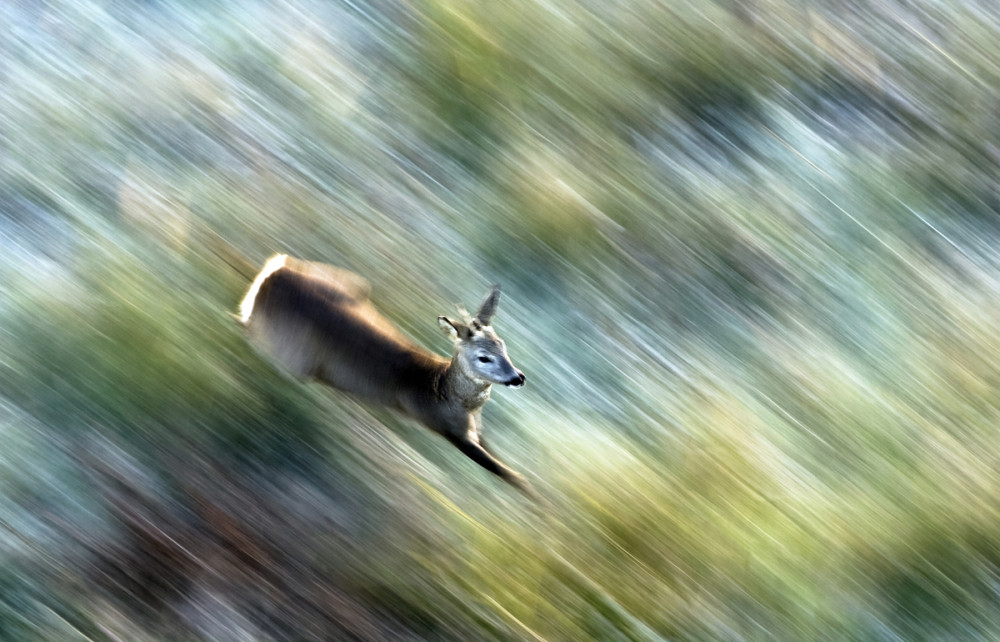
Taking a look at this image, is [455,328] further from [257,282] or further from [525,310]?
[257,282]

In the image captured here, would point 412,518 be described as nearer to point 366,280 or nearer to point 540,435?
point 540,435

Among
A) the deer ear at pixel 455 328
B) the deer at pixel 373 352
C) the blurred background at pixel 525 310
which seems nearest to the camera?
the blurred background at pixel 525 310

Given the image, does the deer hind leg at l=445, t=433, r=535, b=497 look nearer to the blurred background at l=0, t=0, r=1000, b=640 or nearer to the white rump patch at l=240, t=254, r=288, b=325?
the blurred background at l=0, t=0, r=1000, b=640

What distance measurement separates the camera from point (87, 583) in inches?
97.3

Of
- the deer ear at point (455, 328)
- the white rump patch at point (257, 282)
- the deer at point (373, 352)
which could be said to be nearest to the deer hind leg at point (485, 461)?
the deer at point (373, 352)

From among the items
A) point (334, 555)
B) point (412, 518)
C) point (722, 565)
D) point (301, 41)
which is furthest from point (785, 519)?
point (301, 41)

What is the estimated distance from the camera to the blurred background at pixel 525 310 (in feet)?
8.55

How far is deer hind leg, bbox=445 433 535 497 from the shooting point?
2.91 m

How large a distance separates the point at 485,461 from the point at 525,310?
1.88 feet

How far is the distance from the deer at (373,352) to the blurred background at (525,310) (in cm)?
6

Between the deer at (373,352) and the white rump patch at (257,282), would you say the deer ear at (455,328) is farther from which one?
the white rump patch at (257,282)

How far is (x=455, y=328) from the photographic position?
298cm

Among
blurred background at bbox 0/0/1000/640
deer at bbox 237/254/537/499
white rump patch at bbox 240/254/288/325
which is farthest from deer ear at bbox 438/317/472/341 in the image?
white rump patch at bbox 240/254/288/325

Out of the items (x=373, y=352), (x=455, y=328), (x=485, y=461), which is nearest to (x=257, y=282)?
(x=373, y=352)
